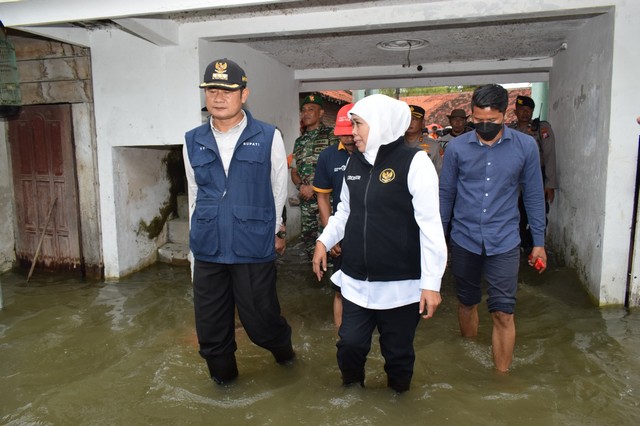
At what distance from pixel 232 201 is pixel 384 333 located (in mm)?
1238

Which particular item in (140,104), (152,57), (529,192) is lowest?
(529,192)

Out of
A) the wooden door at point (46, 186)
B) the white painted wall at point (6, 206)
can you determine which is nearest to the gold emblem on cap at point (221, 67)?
the wooden door at point (46, 186)

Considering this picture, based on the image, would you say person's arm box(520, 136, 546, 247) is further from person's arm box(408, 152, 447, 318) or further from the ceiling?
the ceiling

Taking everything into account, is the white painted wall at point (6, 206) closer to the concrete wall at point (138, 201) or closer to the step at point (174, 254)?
the concrete wall at point (138, 201)

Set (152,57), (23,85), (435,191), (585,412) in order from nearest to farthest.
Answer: (435,191) < (585,412) < (152,57) < (23,85)

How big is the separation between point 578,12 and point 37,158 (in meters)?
6.41

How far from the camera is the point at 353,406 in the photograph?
3.19 m

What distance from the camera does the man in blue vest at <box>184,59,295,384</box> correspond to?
10.6ft

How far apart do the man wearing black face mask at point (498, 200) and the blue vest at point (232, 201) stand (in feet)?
4.74

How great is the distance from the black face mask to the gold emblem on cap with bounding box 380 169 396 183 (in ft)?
3.50

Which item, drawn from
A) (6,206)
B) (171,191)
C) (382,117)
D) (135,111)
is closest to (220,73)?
(382,117)

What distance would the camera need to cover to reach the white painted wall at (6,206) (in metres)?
6.71

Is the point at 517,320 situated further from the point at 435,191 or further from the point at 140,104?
the point at 140,104

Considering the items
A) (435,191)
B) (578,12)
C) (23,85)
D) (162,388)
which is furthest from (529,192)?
(23,85)
